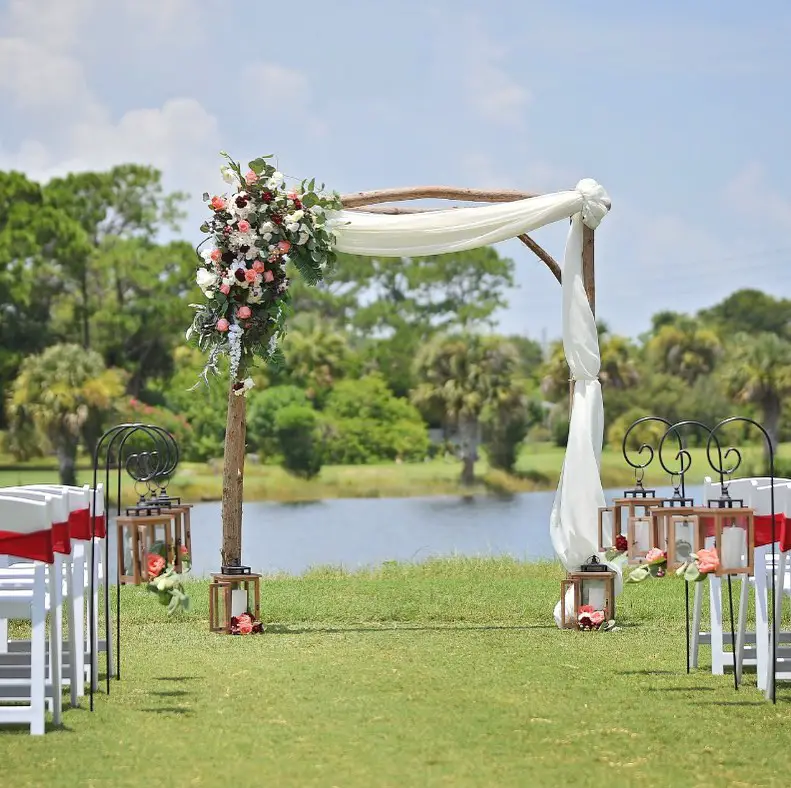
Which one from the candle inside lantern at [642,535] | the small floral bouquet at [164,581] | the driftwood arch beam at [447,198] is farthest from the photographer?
the driftwood arch beam at [447,198]

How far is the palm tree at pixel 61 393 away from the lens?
28.1 m

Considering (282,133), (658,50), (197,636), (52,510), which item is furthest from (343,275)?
(52,510)

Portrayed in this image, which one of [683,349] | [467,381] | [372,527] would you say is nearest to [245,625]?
[372,527]

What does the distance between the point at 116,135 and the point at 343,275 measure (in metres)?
6.53

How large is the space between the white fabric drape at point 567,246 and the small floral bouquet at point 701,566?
104 inches

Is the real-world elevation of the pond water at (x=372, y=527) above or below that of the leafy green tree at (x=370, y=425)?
below

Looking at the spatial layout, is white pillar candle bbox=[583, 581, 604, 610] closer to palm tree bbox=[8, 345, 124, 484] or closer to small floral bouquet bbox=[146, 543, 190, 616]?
small floral bouquet bbox=[146, 543, 190, 616]

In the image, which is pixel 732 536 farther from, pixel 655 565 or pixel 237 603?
pixel 237 603

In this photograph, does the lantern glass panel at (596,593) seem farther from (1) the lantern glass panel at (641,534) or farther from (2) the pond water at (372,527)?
(2) the pond water at (372,527)

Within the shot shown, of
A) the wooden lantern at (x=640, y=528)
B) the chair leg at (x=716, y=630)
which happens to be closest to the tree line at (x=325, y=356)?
the wooden lantern at (x=640, y=528)

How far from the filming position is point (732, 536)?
5.16 metres

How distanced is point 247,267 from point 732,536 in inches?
135

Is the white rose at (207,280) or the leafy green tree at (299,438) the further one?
the leafy green tree at (299,438)

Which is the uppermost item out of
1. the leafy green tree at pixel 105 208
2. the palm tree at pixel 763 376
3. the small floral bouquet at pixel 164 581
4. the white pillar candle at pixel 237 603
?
the leafy green tree at pixel 105 208
